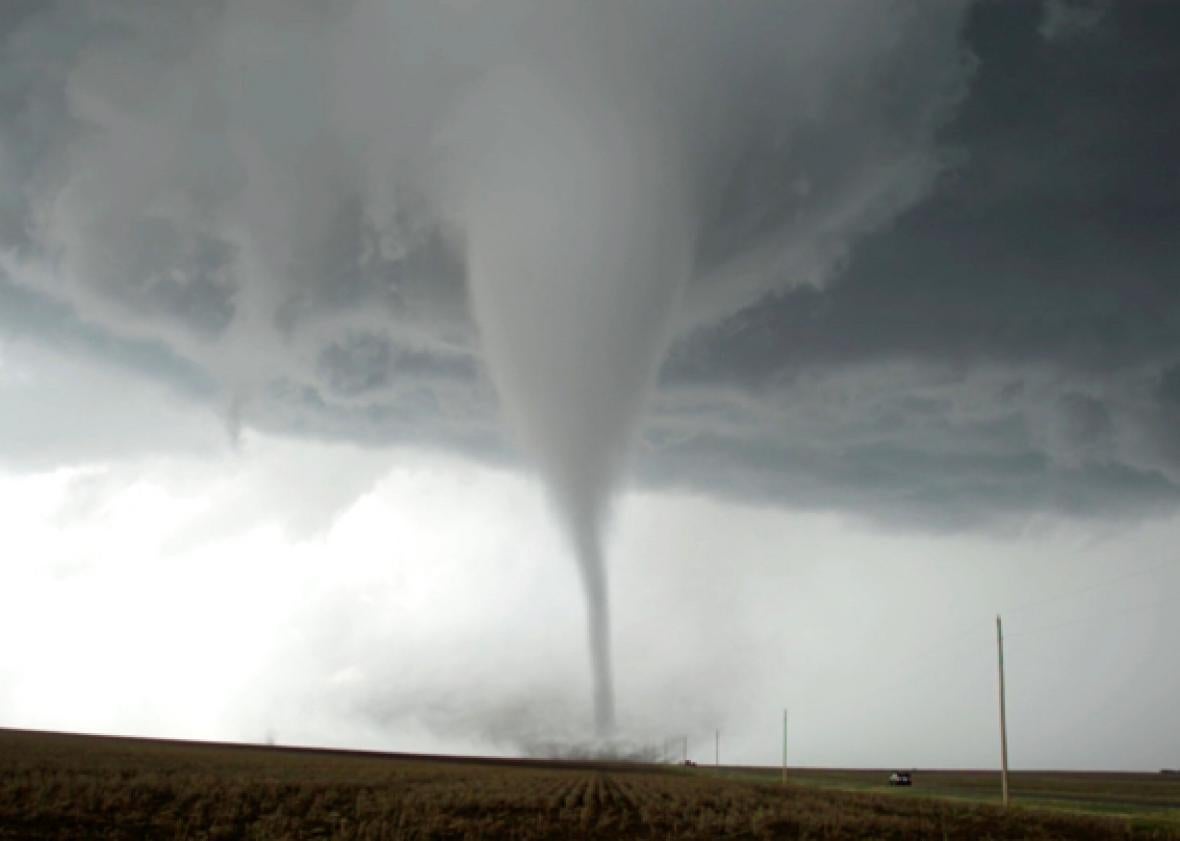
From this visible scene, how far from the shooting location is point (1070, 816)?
1843 inches

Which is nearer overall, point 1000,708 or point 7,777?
point 7,777

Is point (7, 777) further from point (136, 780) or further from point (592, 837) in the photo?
point (592, 837)

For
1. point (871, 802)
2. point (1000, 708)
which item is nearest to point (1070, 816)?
point (1000, 708)

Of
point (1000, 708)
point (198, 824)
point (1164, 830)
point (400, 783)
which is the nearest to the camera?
point (198, 824)

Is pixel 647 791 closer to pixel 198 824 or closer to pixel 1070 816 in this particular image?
pixel 1070 816

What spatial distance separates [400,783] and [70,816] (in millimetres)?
29658

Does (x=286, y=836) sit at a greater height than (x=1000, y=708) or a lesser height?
lesser

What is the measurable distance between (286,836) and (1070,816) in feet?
130

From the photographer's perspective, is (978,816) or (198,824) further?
(978,816)

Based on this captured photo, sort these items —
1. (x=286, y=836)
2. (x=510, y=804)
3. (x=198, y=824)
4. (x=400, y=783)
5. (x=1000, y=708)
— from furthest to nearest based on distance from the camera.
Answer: (x=400, y=783) → (x=1000, y=708) → (x=510, y=804) → (x=198, y=824) → (x=286, y=836)

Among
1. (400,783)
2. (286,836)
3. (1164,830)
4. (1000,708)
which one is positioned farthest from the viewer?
(400,783)

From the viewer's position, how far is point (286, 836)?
99.3 feet

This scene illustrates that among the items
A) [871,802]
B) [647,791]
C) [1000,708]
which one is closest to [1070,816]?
[1000,708]

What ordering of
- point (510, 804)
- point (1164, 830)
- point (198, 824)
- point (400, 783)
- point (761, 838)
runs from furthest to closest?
1. point (400, 783)
2. point (510, 804)
3. point (1164, 830)
4. point (761, 838)
5. point (198, 824)
